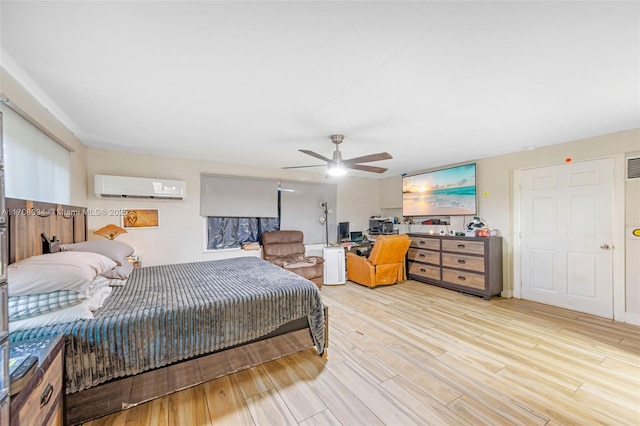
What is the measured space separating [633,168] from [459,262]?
241cm

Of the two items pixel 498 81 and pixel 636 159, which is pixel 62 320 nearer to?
pixel 498 81

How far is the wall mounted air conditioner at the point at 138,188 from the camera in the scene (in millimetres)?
3562

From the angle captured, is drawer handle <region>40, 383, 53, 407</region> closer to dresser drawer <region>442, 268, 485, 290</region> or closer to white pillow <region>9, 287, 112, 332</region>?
white pillow <region>9, 287, 112, 332</region>

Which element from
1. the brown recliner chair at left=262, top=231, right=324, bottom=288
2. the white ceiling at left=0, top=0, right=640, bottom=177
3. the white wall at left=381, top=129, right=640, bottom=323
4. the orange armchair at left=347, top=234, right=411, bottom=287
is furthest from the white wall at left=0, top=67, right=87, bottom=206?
the white wall at left=381, top=129, right=640, bottom=323

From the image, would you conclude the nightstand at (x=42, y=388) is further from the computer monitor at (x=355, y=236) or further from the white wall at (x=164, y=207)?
the computer monitor at (x=355, y=236)

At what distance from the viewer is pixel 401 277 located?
516 cm

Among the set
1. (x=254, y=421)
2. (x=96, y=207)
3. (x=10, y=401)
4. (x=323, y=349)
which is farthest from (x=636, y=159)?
(x=96, y=207)

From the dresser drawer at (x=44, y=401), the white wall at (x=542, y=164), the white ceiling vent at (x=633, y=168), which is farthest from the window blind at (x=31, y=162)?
the white ceiling vent at (x=633, y=168)

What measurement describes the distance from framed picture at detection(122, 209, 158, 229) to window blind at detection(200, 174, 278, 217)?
72 cm

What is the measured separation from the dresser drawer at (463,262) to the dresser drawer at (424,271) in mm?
248

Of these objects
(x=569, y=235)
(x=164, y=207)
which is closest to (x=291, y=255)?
(x=164, y=207)

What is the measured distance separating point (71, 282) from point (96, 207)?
2.85 meters

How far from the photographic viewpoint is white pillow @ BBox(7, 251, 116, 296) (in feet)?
4.75

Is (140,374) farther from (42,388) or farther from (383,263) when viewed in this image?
(383,263)
